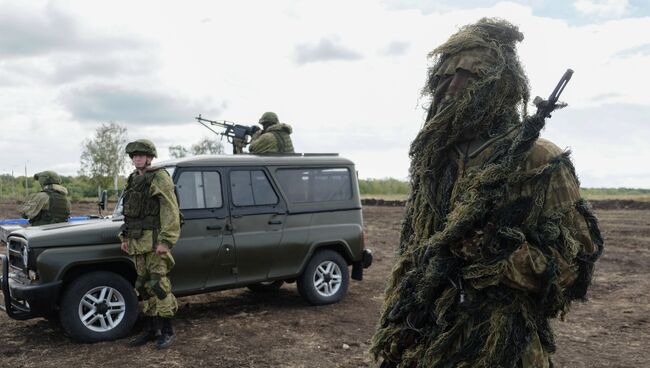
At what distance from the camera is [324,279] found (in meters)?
7.55

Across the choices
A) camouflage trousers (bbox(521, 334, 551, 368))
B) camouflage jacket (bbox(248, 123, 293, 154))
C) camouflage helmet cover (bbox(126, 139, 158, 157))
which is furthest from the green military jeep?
camouflage trousers (bbox(521, 334, 551, 368))

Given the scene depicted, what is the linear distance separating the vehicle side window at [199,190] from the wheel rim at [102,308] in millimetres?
1178

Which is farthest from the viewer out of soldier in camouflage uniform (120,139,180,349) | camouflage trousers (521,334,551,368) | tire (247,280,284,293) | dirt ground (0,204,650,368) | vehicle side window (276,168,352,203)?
tire (247,280,284,293)

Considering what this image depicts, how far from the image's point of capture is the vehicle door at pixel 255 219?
22.1 ft

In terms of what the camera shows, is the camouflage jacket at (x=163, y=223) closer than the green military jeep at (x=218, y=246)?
Yes

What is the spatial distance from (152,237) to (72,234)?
2.77ft

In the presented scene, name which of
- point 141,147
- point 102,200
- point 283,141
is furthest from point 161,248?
point 283,141

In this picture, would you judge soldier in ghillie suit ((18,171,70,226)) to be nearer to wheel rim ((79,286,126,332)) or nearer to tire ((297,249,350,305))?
wheel rim ((79,286,126,332))

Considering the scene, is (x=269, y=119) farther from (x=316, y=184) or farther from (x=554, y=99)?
(x=554, y=99)

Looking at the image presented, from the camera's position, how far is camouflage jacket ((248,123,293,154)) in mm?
8609

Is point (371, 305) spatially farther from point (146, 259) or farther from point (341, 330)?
point (146, 259)

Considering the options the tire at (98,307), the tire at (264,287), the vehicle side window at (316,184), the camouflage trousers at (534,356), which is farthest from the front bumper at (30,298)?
the camouflage trousers at (534,356)

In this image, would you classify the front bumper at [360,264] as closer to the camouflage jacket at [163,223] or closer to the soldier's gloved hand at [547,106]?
the camouflage jacket at [163,223]

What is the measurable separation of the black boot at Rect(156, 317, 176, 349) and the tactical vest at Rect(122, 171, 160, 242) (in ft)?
2.94
